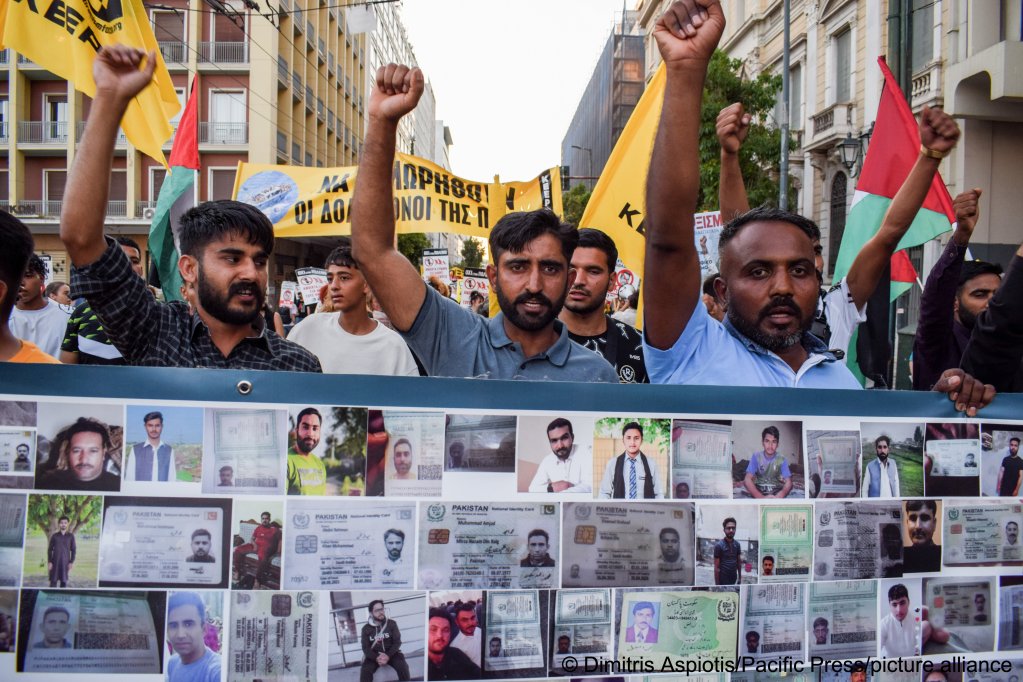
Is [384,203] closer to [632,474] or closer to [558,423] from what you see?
[558,423]

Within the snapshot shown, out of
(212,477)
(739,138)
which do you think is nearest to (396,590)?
(212,477)

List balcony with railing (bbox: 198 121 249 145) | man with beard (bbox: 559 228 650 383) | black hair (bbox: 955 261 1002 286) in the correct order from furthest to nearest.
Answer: balcony with railing (bbox: 198 121 249 145), black hair (bbox: 955 261 1002 286), man with beard (bbox: 559 228 650 383)

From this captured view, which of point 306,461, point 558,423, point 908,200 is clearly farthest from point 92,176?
point 908,200

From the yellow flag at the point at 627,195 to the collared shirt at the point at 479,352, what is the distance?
88.8 inches

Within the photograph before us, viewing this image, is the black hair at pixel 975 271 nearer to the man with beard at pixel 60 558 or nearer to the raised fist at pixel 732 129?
the raised fist at pixel 732 129

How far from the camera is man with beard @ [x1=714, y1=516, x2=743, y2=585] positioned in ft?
5.86

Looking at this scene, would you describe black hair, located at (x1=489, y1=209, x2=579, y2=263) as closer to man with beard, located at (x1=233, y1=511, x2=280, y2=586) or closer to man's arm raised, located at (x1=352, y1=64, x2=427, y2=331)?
man's arm raised, located at (x1=352, y1=64, x2=427, y2=331)

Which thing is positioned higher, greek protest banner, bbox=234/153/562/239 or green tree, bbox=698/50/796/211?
green tree, bbox=698/50/796/211

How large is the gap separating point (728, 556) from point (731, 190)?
1.91 metres

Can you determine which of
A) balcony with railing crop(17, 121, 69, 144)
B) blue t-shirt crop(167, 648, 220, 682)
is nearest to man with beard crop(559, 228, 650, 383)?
blue t-shirt crop(167, 648, 220, 682)

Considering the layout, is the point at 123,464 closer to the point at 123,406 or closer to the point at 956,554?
the point at 123,406

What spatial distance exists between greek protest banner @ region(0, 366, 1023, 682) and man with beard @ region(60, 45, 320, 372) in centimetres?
61

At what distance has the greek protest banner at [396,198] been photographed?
726 cm

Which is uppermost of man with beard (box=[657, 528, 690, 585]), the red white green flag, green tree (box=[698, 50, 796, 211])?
green tree (box=[698, 50, 796, 211])
